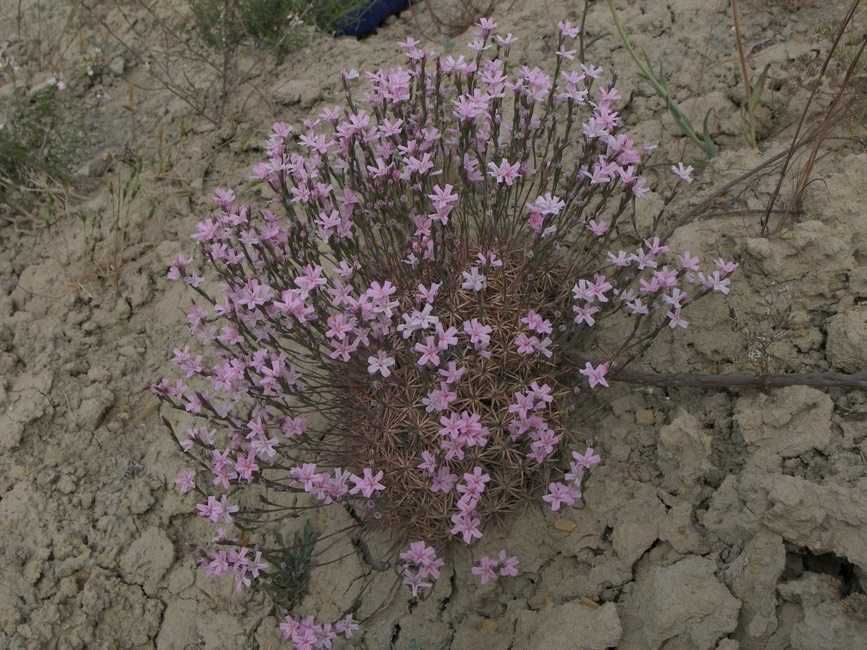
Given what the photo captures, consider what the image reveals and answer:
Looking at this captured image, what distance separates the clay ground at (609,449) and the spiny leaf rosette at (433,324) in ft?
0.61

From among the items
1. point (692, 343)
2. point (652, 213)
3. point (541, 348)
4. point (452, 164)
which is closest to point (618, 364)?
point (692, 343)

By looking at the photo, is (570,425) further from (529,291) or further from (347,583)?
(347,583)

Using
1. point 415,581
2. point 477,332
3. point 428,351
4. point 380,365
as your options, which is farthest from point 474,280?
point 415,581

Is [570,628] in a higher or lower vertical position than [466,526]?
lower

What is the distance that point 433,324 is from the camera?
115 inches

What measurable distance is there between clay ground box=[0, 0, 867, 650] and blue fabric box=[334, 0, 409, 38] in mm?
797

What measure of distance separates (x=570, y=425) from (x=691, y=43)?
2.39 metres

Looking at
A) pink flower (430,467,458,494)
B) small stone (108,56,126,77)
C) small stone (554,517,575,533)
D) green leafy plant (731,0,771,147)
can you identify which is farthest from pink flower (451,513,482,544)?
small stone (108,56,126,77)

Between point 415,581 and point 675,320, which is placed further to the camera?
point 415,581

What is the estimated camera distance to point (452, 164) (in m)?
3.57

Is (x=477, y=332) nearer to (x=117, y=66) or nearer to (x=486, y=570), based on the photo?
(x=486, y=570)

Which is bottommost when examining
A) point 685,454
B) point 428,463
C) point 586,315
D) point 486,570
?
point 486,570

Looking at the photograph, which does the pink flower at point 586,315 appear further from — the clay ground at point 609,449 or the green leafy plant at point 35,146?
the green leafy plant at point 35,146

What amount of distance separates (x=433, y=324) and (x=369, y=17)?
130 inches
